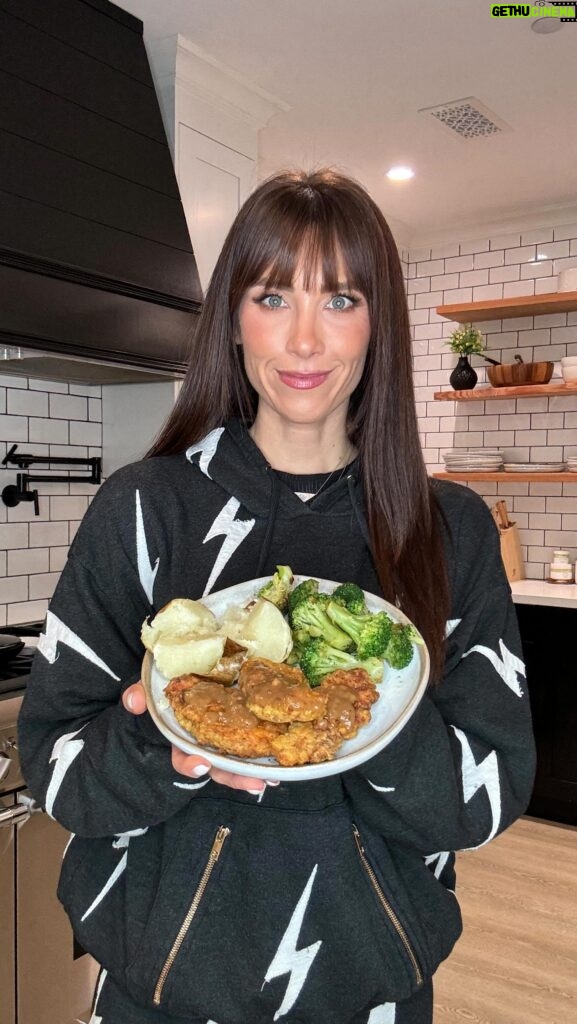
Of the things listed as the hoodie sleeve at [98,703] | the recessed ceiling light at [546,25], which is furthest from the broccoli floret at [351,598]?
the recessed ceiling light at [546,25]

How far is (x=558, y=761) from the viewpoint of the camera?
12.8 ft

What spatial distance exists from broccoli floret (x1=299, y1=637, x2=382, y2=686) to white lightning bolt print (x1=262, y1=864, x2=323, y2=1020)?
12.2 inches

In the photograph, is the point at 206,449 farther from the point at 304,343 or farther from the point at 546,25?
the point at 546,25

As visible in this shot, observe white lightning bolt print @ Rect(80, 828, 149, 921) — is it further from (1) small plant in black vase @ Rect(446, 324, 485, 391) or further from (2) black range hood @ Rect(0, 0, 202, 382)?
(1) small plant in black vase @ Rect(446, 324, 485, 391)

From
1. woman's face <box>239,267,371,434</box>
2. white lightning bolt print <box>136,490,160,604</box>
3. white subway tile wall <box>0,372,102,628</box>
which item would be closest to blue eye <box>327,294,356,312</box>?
woman's face <box>239,267,371,434</box>

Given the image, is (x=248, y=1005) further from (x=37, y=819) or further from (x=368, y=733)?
(x=37, y=819)

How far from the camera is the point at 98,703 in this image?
3.33 ft

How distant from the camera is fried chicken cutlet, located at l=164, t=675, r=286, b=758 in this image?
728mm

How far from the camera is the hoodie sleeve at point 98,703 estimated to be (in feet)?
2.91

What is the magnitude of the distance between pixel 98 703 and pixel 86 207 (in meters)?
1.74

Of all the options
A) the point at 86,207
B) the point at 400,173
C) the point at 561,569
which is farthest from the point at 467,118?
the point at 561,569

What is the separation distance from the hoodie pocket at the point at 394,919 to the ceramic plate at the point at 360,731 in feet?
0.89

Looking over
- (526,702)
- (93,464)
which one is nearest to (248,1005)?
(526,702)

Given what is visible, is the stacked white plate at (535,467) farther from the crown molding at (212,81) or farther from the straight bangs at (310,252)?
the straight bangs at (310,252)
